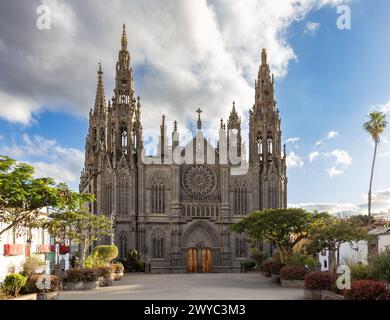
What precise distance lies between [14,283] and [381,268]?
16.8m

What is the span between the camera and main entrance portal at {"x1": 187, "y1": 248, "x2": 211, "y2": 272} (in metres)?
66.1

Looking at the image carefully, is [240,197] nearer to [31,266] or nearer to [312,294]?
[31,266]

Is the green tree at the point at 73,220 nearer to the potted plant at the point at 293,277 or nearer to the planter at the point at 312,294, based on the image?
the planter at the point at 312,294

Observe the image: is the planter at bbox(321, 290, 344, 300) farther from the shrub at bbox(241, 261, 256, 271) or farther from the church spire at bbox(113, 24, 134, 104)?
the church spire at bbox(113, 24, 134, 104)

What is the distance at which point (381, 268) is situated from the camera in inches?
961

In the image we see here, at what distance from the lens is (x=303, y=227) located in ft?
136

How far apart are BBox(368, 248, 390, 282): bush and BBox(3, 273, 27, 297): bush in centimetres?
1620

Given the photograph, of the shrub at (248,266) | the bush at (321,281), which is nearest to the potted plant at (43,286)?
the bush at (321,281)

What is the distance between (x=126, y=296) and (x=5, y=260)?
8600 millimetres

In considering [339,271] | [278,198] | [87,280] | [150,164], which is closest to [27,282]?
[87,280]

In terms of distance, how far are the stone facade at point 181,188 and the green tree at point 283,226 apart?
22.8 metres

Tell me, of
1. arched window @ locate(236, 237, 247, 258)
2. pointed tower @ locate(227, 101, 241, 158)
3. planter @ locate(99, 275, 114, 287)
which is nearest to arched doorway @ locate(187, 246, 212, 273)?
arched window @ locate(236, 237, 247, 258)

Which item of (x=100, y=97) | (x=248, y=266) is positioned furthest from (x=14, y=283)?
(x=100, y=97)

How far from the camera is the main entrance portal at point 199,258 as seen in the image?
66.1m
